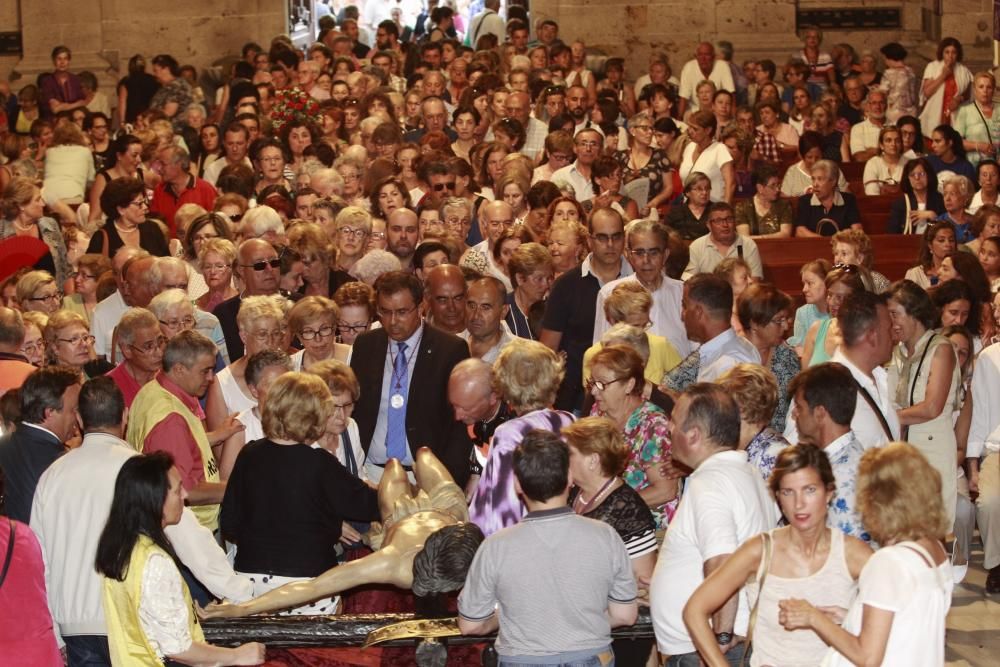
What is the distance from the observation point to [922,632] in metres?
4.44

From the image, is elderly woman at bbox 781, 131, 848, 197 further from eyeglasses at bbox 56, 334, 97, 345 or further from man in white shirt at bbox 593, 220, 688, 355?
eyeglasses at bbox 56, 334, 97, 345

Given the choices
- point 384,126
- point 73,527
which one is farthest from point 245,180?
point 73,527

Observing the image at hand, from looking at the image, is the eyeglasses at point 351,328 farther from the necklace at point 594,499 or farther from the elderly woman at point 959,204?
the elderly woman at point 959,204

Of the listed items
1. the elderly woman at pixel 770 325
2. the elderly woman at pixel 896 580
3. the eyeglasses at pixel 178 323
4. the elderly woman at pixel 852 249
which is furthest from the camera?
the elderly woman at pixel 852 249

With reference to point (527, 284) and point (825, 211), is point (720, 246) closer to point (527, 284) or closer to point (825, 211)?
point (825, 211)

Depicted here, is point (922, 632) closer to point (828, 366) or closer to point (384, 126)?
point (828, 366)

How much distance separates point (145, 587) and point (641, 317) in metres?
3.43

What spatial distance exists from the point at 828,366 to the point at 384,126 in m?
7.77

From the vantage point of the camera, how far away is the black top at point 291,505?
5.88 meters

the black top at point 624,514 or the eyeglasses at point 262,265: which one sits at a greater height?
the eyeglasses at point 262,265

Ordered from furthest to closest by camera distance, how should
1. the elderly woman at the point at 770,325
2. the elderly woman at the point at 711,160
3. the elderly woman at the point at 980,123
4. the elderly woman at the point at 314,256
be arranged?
the elderly woman at the point at 980,123
the elderly woman at the point at 711,160
the elderly woman at the point at 314,256
the elderly woman at the point at 770,325

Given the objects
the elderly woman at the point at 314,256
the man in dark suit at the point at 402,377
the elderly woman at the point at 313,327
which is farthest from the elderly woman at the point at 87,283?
the man in dark suit at the point at 402,377

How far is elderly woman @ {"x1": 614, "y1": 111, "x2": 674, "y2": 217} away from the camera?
1314cm

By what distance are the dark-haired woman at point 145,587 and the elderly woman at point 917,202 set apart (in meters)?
9.21
